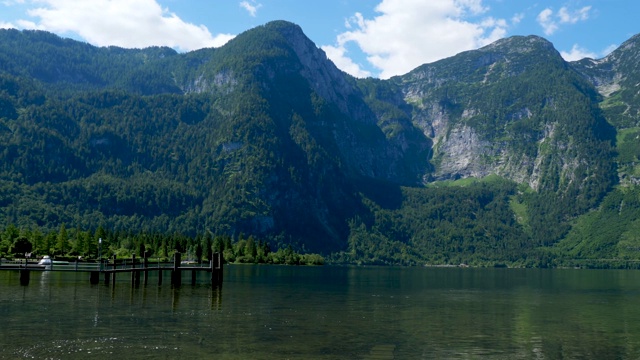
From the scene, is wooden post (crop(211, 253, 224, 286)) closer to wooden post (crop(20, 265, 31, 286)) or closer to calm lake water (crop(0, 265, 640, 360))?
calm lake water (crop(0, 265, 640, 360))

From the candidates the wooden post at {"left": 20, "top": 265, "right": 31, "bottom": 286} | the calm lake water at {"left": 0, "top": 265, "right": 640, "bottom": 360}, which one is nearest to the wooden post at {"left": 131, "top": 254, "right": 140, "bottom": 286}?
the calm lake water at {"left": 0, "top": 265, "right": 640, "bottom": 360}

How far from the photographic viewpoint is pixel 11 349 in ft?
158

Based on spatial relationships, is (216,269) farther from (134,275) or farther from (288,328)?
(288,328)

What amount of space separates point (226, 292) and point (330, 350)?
59.9 metres

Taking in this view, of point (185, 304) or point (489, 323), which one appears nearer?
point (489, 323)

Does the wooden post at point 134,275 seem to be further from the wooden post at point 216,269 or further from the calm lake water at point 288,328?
the wooden post at point 216,269

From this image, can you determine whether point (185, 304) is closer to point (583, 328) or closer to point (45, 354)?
point (45, 354)

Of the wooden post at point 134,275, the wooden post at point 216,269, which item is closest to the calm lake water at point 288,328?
the wooden post at point 134,275

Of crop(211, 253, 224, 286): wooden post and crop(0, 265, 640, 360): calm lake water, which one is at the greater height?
crop(211, 253, 224, 286): wooden post

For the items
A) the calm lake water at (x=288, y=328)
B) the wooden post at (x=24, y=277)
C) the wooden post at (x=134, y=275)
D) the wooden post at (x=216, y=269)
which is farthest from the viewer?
the wooden post at (x=216, y=269)

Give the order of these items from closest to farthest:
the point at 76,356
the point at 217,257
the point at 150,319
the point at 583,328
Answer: the point at 76,356 < the point at 150,319 < the point at 583,328 < the point at 217,257

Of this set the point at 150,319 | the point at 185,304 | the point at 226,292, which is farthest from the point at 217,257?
the point at 150,319

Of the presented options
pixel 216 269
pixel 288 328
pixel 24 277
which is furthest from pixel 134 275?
pixel 288 328

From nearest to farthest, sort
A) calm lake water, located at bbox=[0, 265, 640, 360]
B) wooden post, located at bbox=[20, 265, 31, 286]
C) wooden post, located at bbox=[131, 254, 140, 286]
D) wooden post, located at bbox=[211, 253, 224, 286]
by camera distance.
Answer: calm lake water, located at bbox=[0, 265, 640, 360] → wooden post, located at bbox=[20, 265, 31, 286] → wooden post, located at bbox=[131, 254, 140, 286] → wooden post, located at bbox=[211, 253, 224, 286]
